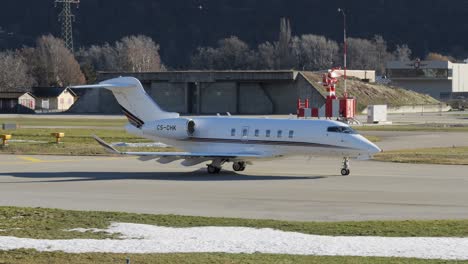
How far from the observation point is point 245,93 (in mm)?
111375

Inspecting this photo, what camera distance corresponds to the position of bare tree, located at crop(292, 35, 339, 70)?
178m

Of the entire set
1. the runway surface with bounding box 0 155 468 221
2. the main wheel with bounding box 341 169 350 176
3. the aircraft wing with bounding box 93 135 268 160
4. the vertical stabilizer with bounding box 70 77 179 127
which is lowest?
the runway surface with bounding box 0 155 468 221

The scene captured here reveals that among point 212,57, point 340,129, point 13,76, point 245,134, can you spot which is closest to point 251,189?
point 340,129

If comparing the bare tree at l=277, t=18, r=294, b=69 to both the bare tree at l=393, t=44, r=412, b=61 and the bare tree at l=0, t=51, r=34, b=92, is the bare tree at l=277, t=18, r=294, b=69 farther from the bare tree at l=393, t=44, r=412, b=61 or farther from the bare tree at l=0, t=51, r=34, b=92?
the bare tree at l=0, t=51, r=34, b=92

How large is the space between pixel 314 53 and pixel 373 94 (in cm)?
6326

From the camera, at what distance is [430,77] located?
143125 mm

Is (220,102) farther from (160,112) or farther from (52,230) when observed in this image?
(52,230)

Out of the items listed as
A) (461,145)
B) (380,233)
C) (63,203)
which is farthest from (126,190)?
(461,145)

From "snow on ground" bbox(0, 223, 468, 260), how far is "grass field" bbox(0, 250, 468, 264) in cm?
42

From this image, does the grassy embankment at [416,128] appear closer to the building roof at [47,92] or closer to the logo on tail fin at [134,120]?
the logo on tail fin at [134,120]

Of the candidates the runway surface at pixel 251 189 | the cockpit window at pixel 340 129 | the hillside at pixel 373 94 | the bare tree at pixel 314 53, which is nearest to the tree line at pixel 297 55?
the bare tree at pixel 314 53

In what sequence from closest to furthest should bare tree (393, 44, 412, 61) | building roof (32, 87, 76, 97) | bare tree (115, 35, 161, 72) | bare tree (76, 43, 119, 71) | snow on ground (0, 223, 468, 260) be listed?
snow on ground (0, 223, 468, 260) → building roof (32, 87, 76, 97) → bare tree (115, 35, 161, 72) → bare tree (76, 43, 119, 71) → bare tree (393, 44, 412, 61)

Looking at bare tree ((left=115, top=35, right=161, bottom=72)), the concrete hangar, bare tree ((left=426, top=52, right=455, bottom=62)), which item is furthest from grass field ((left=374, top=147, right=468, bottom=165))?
bare tree ((left=426, top=52, right=455, bottom=62))

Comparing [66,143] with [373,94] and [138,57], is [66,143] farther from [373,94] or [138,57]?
[138,57]
